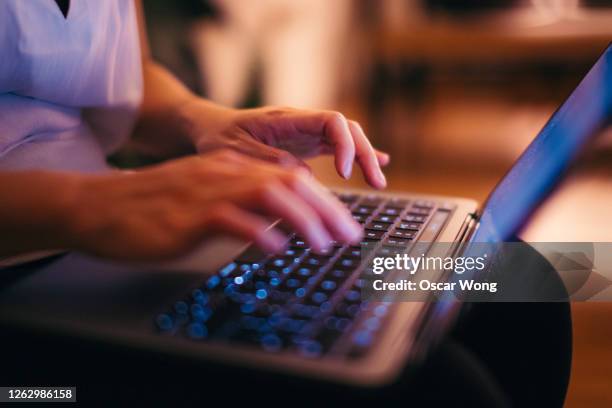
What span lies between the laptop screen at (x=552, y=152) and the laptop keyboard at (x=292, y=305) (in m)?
0.12

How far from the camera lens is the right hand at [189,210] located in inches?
15.7

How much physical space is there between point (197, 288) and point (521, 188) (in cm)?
35

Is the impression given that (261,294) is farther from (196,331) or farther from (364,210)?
(364,210)

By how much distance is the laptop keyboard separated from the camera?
395mm

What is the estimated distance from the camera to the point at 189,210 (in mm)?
411

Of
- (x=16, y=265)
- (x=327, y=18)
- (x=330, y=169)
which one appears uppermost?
(x=16, y=265)

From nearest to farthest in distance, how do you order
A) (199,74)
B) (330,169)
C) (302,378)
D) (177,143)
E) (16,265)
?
(302,378), (16,265), (177,143), (199,74), (330,169)

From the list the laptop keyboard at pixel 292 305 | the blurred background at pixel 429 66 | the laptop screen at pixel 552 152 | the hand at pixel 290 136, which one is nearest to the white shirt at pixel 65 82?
the hand at pixel 290 136

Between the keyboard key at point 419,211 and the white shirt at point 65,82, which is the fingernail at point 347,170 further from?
the white shirt at point 65,82

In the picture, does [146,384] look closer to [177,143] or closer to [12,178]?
[12,178]

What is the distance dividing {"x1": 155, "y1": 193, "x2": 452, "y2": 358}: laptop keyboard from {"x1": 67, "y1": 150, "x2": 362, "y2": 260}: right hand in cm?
5

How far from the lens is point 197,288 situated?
461 millimetres

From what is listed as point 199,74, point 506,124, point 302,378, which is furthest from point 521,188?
point 506,124

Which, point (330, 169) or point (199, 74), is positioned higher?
point (199, 74)
